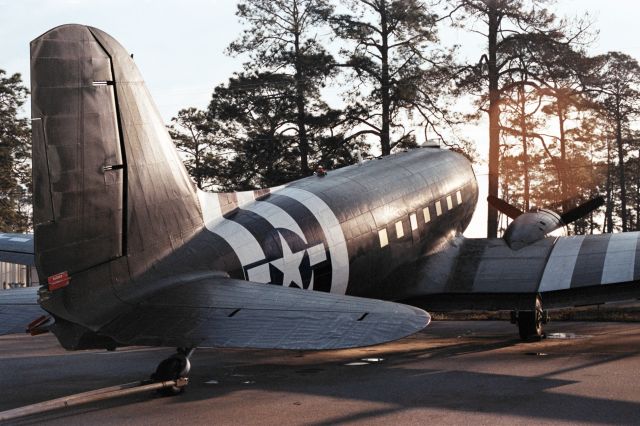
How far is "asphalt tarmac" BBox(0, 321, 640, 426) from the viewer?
9.20 meters

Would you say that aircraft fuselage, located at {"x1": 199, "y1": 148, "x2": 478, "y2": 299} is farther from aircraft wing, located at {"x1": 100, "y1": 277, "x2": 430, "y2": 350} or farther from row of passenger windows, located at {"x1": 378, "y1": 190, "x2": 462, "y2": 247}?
aircraft wing, located at {"x1": 100, "y1": 277, "x2": 430, "y2": 350}

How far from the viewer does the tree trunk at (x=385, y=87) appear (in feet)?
115

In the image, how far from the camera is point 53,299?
8656 mm

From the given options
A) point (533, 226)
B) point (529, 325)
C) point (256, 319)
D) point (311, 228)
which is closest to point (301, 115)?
point (533, 226)

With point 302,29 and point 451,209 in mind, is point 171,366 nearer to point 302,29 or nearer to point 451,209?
point 451,209

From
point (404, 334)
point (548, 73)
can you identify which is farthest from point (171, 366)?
point (548, 73)

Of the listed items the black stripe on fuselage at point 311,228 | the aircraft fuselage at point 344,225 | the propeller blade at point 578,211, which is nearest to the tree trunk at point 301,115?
the aircraft fuselage at point 344,225

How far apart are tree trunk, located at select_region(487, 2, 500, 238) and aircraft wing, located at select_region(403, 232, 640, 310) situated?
14957 mm

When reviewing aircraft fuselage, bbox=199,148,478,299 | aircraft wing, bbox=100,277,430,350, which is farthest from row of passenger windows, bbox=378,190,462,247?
aircraft wing, bbox=100,277,430,350

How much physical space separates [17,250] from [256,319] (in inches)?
455

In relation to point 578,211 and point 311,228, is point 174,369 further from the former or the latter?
point 578,211

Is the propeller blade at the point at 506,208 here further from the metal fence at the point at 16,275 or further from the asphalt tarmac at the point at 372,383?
the metal fence at the point at 16,275

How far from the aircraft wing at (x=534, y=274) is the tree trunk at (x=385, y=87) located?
57.3ft

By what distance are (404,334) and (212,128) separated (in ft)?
152
